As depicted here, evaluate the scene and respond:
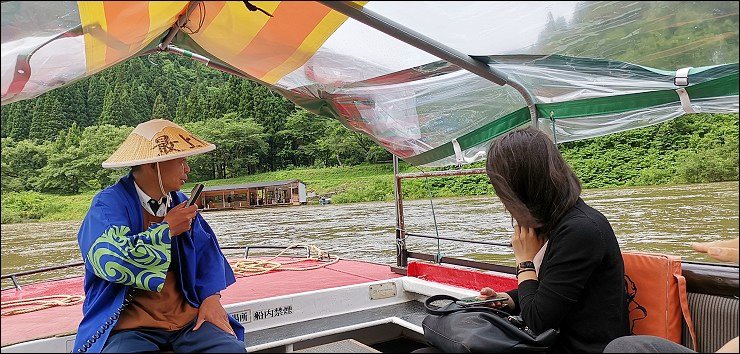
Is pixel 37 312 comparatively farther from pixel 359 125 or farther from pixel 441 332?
pixel 441 332

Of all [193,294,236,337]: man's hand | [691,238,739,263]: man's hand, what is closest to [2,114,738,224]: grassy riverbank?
[193,294,236,337]: man's hand

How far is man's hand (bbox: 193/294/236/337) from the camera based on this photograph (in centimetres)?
208

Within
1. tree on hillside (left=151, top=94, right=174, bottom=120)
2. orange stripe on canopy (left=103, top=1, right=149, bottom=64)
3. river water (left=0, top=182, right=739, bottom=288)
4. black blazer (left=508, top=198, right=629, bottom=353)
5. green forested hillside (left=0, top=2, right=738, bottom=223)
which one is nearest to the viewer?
black blazer (left=508, top=198, right=629, bottom=353)

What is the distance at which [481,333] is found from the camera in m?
1.54

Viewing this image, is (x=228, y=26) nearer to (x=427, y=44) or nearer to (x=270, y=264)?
(x=427, y=44)

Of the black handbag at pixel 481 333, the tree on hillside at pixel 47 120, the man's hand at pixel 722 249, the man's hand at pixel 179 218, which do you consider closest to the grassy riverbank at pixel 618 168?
the tree on hillside at pixel 47 120

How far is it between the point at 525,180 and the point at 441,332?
0.52m

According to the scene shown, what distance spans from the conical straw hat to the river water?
7.90 meters

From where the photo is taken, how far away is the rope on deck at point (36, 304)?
3.17 metres

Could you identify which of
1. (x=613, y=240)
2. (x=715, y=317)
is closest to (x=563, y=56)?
(x=613, y=240)

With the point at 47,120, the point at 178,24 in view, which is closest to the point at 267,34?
the point at 178,24

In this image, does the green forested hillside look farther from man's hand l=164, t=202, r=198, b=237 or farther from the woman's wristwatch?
the woman's wristwatch

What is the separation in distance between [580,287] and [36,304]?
11.1 ft

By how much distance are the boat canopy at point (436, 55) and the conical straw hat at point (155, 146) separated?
37 centimetres
